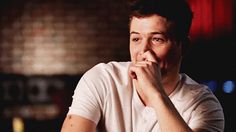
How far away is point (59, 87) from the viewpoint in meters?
6.47

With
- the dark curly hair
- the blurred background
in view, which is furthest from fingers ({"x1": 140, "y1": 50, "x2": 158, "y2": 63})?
the blurred background

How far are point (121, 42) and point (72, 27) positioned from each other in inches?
28.2

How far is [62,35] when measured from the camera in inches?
253

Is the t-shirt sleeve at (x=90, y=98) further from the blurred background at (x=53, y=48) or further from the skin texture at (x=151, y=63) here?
the blurred background at (x=53, y=48)

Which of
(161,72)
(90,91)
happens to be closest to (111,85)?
(90,91)

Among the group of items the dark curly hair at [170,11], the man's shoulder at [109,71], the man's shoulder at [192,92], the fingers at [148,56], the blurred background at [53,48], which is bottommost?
the blurred background at [53,48]

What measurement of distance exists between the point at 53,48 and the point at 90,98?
14.8 feet

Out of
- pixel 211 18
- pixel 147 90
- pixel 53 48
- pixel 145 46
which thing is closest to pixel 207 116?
pixel 147 90

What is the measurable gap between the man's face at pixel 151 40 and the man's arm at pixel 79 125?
33 centimetres

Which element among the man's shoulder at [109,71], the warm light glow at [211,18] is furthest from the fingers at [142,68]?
the warm light glow at [211,18]

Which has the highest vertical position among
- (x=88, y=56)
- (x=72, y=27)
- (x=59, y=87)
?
(x=72, y=27)

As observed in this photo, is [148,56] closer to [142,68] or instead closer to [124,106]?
[142,68]

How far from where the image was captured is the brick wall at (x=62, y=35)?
253 inches

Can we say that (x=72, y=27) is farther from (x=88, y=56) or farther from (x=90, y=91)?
(x=90, y=91)
